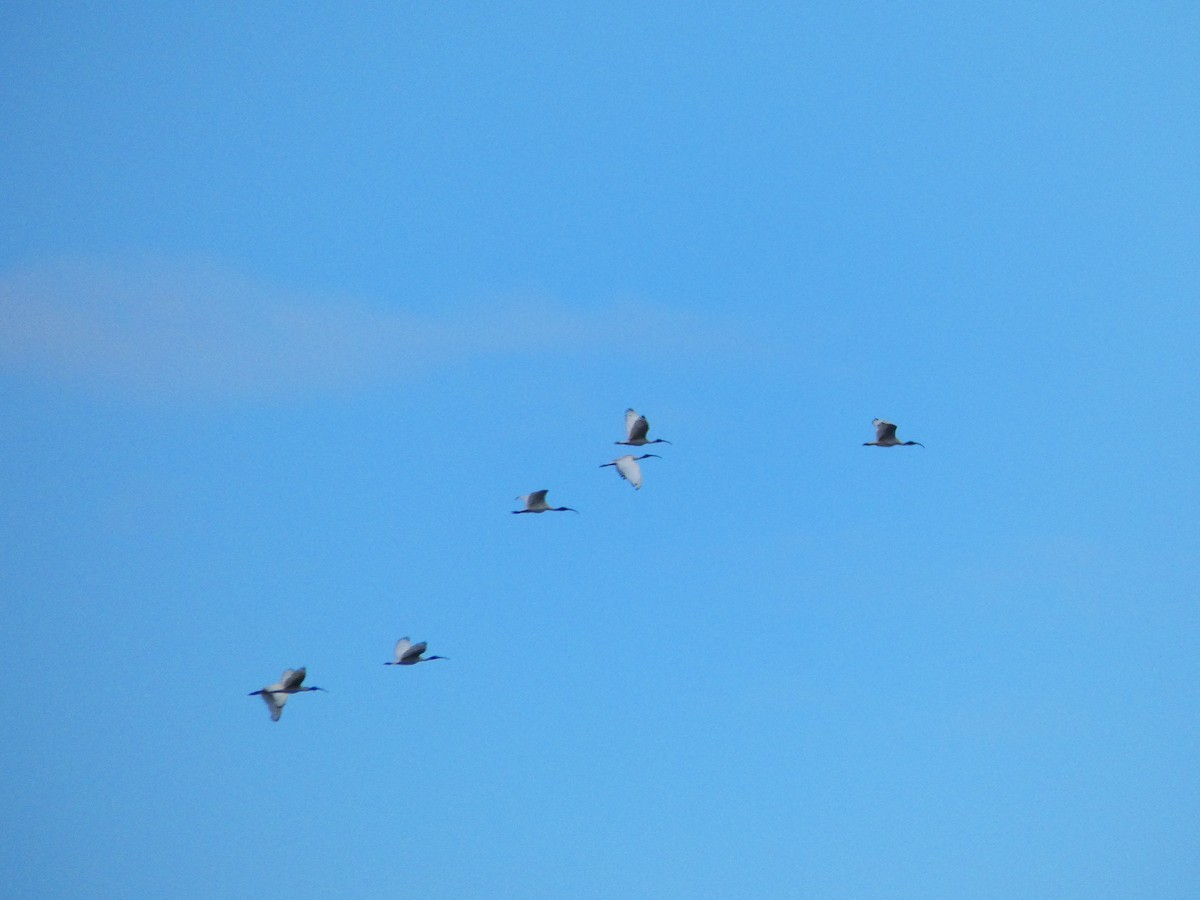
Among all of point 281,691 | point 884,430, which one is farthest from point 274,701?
point 884,430

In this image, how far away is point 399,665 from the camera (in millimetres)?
58000

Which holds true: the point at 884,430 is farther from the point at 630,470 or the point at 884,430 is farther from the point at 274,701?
the point at 274,701

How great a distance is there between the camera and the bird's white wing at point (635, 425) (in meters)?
56.5

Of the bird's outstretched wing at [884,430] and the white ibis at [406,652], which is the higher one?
the bird's outstretched wing at [884,430]

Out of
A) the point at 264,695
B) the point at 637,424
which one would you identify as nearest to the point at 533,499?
the point at 637,424

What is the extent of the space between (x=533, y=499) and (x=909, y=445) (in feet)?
39.1

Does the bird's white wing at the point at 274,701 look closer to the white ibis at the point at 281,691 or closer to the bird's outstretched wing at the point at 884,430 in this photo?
the white ibis at the point at 281,691

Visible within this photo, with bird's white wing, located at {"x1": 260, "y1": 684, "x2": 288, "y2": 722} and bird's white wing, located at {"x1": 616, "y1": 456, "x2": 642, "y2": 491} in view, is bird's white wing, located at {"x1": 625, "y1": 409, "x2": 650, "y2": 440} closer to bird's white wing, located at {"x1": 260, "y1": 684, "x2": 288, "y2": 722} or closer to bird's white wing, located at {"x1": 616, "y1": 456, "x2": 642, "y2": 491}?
bird's white wing, located at {"x1": 616, "y1": 456, "x2": 642, "y2": 491}

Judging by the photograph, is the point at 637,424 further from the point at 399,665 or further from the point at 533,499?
the point at 399,665

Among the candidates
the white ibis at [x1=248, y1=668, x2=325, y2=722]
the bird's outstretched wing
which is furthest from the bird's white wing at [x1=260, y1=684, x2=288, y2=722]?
the bird's outstretched wing

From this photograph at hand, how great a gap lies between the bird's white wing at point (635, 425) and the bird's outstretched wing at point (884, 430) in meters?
6.72

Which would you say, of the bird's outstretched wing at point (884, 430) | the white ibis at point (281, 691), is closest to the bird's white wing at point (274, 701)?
the white ibis at point (281, 691)

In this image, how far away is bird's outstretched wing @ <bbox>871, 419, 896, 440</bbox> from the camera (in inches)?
2250

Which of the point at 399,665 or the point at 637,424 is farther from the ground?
the point at 637,424
